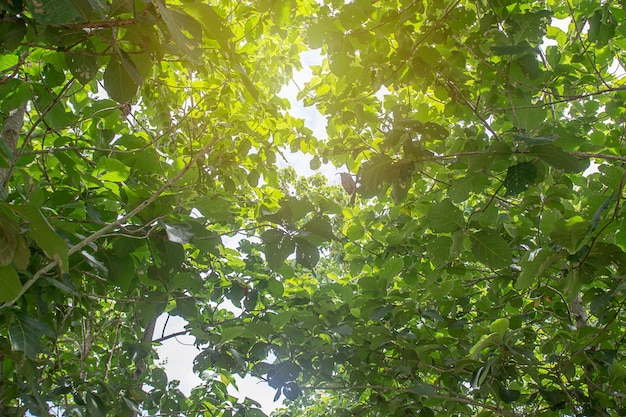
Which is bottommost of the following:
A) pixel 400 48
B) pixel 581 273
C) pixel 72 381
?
pixel 581 273

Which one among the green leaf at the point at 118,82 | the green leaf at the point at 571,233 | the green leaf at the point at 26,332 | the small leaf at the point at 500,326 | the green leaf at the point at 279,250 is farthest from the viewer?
the small leaf at the point at 500,326

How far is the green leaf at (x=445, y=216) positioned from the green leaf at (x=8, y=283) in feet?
4.35

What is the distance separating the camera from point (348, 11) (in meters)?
1.77

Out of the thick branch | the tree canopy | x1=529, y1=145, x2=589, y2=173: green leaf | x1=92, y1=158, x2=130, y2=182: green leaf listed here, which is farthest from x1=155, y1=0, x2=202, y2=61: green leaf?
x1=529, y1=145, x2=589, y2=173: green leaf

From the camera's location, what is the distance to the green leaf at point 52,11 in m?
0.78

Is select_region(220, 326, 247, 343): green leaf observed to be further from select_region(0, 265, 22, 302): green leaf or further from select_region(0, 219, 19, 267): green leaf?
select_region(0, 219, 19, 267): green leaf

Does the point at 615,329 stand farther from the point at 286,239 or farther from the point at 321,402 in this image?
the point at 321,402

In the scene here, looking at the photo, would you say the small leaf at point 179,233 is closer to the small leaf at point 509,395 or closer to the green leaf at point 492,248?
the green leaf at point 492,248

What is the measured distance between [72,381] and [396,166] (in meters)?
1.83

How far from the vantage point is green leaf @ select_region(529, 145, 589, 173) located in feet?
4.30

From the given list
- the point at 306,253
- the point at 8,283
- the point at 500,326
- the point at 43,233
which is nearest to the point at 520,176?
the point at 500,326

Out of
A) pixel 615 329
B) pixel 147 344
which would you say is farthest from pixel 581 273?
pixel 147 344

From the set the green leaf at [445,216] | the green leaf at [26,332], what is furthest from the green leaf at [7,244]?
the green leaf at [445,216]

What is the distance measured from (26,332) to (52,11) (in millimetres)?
A: 1151
